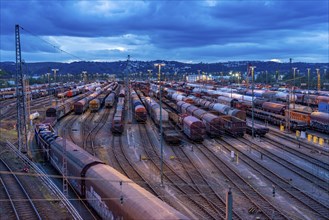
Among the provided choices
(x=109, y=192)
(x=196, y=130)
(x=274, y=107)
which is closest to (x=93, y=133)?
(x=196, y=130)

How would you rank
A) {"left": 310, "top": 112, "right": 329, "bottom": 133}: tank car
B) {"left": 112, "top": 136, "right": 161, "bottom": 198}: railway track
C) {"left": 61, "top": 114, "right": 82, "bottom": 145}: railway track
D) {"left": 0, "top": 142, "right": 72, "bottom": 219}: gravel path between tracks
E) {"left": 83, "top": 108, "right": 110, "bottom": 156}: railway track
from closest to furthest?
{"left": 0, "top": 142, "right": 72, "bottom": 219}: gravel path between tracks, {"left": 112, "top": 136, "right": 161, "bottom": 198}: railway track, {"left": 83, "top": 108, "right": 110, "bottom": 156}: railway track, {"left": 61, "top": 114, "right": 82, "bottom": 145}: railway track, {"left": 310, "top": 112, "right": 329, "bottom": 133}: tank car

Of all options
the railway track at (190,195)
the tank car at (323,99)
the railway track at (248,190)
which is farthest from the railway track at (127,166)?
the tank car at (323,99)

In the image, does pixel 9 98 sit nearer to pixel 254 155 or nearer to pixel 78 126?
pixel 78 126

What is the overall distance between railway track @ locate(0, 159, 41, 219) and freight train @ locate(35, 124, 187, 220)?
10.8 feet

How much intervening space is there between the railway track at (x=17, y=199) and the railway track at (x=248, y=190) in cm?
1497

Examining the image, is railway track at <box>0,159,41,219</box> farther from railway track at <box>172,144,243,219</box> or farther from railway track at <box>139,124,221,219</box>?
railway track at <box>172,144,243,219</box>

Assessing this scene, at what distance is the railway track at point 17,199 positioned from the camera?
24.4 metres

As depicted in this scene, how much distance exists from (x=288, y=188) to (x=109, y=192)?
665 inches

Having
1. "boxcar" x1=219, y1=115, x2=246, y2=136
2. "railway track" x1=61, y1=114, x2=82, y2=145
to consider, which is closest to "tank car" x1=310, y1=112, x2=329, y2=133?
"boxcar" x1=219, y1=115, x2=246, y2=136

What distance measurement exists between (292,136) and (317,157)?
518 inches

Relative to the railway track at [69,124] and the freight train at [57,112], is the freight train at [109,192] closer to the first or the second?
the railway track at [69,124]

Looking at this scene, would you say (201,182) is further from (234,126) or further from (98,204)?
(234,126)

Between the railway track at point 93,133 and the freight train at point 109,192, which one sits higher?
the freight train at point 109,192

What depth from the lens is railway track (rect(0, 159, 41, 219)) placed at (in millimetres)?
24359
